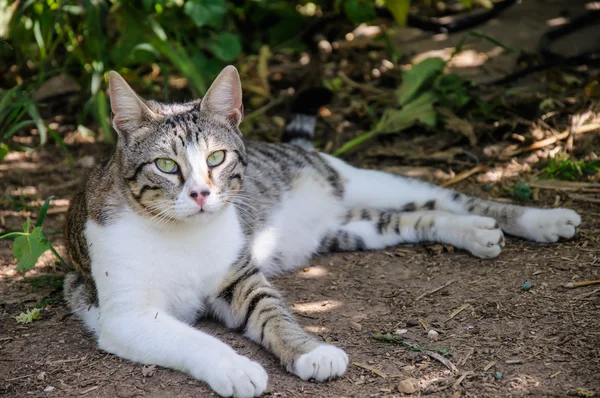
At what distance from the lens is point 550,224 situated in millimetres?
4254

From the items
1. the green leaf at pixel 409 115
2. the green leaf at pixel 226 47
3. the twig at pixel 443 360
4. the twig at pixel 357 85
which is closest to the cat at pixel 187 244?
the twig at pixel 443 360

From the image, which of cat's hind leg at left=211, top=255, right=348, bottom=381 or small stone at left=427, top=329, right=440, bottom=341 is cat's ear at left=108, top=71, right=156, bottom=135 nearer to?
cat's hind leg at left=211, top=255, right=348, bottom=381

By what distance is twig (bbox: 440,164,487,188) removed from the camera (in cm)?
530

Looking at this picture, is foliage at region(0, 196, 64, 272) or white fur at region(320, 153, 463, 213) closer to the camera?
foliage at region(0, 196, 64, 272)

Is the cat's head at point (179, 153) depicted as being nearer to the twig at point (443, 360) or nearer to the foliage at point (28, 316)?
the foliage at point (28, 316)

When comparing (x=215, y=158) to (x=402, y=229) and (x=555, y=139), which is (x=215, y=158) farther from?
(x=555, y=139)

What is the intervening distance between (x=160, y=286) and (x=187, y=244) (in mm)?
260

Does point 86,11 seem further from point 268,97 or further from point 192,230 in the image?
point 192,230

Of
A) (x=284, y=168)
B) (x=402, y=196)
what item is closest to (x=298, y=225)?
(x=284, y=168)

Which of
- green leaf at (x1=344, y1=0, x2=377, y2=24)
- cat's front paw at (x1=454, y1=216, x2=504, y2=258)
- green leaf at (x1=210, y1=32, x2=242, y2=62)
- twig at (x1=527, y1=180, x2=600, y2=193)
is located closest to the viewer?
cat's front paw at (x1=454, y1=216, x2=504, y2=258)

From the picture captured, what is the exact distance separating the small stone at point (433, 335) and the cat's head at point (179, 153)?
126cm

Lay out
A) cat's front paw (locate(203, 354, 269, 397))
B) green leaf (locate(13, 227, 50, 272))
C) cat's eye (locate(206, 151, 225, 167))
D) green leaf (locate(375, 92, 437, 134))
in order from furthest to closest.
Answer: green leaf (locate(375, 92, 437, 134)) → green leaf (locate(13, 227, 50, 272)) → cat's eye (locate(206, 151, 225, 167)) → cat's front paw (locate(203, 354, 269, 397))

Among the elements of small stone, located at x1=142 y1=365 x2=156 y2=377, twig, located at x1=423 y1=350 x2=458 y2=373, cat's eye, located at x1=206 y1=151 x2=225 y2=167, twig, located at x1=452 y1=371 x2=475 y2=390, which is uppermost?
cat's eye, located at x1=206 y1=151 x2=225 y2=167

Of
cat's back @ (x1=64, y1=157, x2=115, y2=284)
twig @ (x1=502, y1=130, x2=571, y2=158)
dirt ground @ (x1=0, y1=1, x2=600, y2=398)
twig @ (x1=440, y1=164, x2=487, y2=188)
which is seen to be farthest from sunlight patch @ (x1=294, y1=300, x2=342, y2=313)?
twig @ (x1=502, y1=130, x2=571, y2=158)
